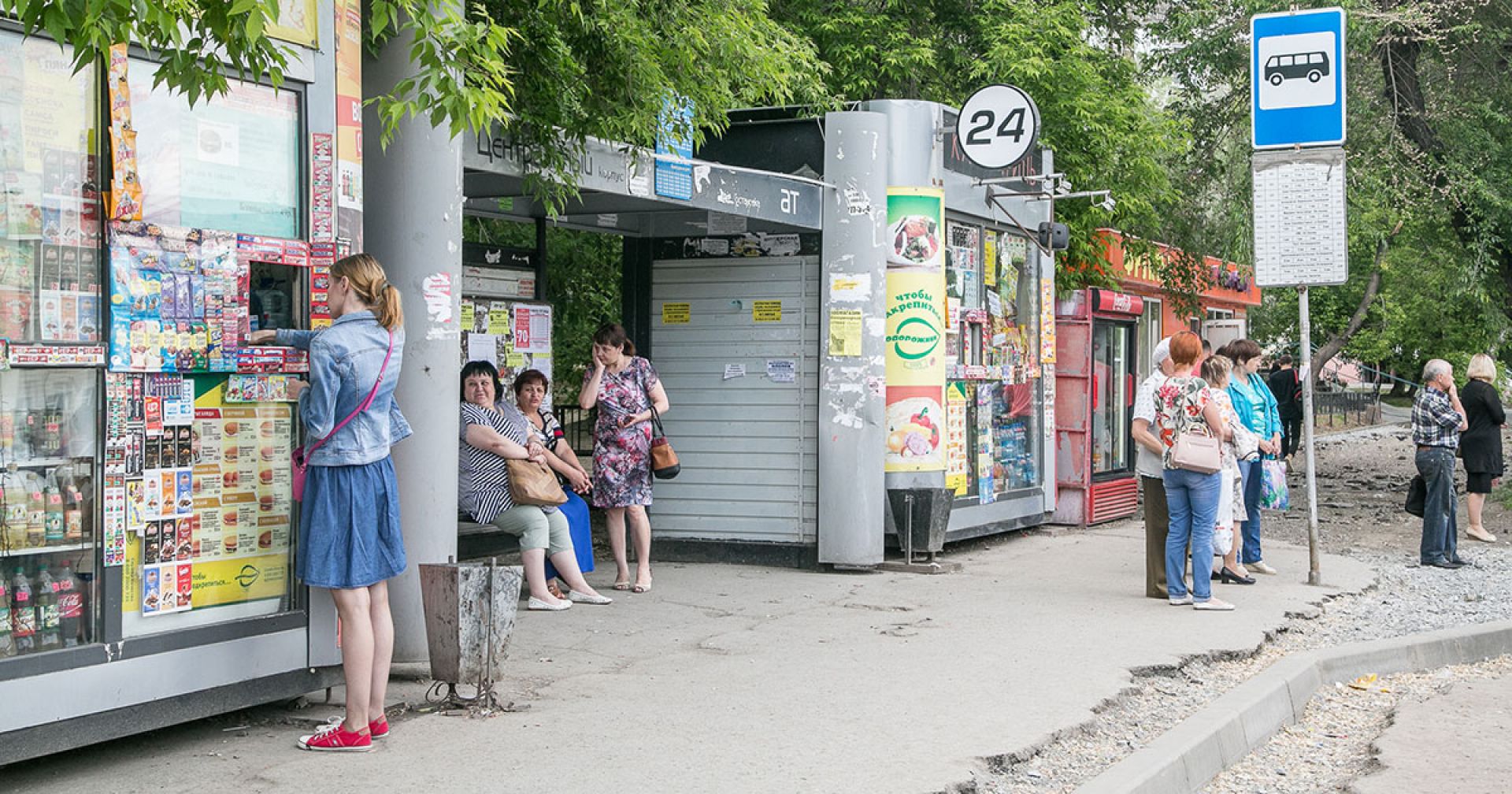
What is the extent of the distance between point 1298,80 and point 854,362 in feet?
12.3

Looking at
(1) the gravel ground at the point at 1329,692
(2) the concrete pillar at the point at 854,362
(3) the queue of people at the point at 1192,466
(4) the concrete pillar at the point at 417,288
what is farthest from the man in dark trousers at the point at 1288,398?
(4) the concrete pillar at the point at 417,288

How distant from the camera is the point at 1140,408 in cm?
1005

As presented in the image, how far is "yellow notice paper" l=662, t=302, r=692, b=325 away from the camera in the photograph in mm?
11523

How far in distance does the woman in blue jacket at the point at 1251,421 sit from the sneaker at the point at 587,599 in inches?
191

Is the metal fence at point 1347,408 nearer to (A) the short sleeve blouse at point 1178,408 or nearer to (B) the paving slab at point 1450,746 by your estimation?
(A) the short sleeve blouse at point 1178,408

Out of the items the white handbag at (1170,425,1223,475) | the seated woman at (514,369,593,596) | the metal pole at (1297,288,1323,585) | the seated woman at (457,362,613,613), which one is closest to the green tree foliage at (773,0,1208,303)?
the metal pole at (1297,288,1323,585)

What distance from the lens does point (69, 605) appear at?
5.12 metres

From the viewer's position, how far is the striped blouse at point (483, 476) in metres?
8.59

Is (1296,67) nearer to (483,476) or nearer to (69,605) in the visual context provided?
(483,476)

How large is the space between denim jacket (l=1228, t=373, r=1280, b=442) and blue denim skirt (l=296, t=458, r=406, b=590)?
6.82 meters

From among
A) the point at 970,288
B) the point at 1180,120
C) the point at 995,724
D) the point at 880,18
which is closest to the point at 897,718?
the point at 995,724

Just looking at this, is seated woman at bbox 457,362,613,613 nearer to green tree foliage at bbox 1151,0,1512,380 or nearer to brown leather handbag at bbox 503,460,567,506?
brown leather handbag at bbox 503,460,567,506

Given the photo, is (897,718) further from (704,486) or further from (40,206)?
(704,486)

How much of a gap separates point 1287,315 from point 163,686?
42374 mm
